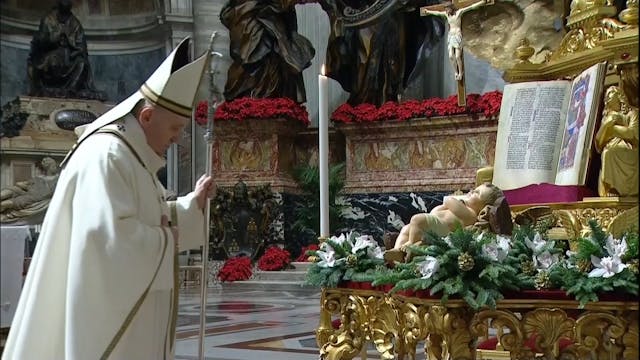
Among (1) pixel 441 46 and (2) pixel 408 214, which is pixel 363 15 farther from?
(2) pixel 408 214

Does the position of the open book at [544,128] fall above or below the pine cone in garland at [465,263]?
above

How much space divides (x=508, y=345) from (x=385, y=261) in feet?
2.18

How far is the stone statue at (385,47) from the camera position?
41.2ft

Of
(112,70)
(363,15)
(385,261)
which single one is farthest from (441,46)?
(385,261)

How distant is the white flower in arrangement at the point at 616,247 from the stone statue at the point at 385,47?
402 inches

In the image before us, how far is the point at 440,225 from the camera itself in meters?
2.83

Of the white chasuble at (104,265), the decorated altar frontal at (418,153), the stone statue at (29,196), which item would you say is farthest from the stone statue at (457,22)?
the stone statue at (29,196)

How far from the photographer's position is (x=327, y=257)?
315 centimetres

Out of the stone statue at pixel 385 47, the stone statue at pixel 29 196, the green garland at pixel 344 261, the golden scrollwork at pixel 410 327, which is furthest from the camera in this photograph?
the stone statue at pixel 29 196

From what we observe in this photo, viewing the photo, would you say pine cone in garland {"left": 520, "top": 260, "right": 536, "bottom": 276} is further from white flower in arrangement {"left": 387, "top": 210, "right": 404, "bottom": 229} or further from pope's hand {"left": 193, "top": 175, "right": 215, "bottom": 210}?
white flower in arrangement {"left": 387, "top": 210, "right": 404, "bottom": 229}

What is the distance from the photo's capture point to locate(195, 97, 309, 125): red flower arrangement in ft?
39.9

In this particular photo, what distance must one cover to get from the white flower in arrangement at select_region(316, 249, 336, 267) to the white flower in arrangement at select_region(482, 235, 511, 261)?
0.76 meters

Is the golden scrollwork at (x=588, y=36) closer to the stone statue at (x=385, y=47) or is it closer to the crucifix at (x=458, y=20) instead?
the crucifix at (x=458, y=20)

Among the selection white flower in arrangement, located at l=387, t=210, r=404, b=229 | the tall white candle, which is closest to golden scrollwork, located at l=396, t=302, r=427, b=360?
the tall white candle
